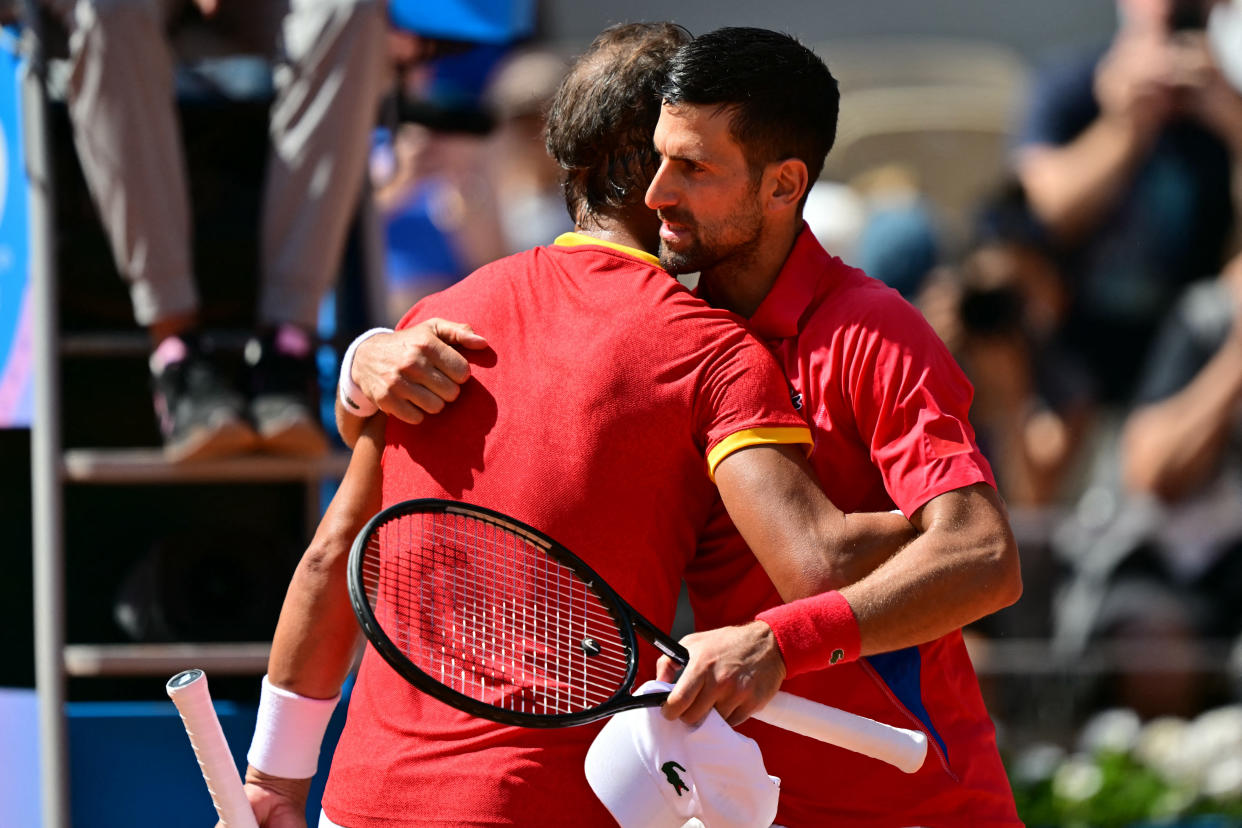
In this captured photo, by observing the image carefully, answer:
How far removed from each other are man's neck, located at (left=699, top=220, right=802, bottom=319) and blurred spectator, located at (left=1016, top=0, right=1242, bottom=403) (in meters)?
3.48

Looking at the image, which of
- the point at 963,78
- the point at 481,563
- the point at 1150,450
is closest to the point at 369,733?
the point at 481,563

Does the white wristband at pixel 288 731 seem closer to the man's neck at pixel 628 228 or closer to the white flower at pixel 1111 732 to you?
the man's neck at pixel 628 228

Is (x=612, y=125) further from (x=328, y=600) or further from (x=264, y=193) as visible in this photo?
(x=264, y=193)

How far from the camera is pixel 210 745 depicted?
6.68ft

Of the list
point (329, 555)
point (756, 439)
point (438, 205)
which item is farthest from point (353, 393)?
point (438, 205)

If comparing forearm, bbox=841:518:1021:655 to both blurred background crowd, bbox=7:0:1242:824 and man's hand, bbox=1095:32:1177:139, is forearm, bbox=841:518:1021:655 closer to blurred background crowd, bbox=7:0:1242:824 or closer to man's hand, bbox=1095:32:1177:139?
blurred background crowd, bbox=7:0:1242:824

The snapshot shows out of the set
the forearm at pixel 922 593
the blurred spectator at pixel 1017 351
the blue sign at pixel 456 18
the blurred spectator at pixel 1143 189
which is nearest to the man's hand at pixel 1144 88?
the blurred spectator at pixel 1143 189

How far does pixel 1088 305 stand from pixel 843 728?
12.6 ft

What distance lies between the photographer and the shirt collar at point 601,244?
Answer: 7.17ft

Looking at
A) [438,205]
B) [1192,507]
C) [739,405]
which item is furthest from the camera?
[438,205]

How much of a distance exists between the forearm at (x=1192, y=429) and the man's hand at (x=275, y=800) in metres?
3.60

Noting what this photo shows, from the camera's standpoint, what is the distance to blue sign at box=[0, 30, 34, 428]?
12.1ft

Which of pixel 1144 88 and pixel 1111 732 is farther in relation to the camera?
pixel 1144 88

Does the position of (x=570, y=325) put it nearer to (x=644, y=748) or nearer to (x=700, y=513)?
(x=700, y=513)
